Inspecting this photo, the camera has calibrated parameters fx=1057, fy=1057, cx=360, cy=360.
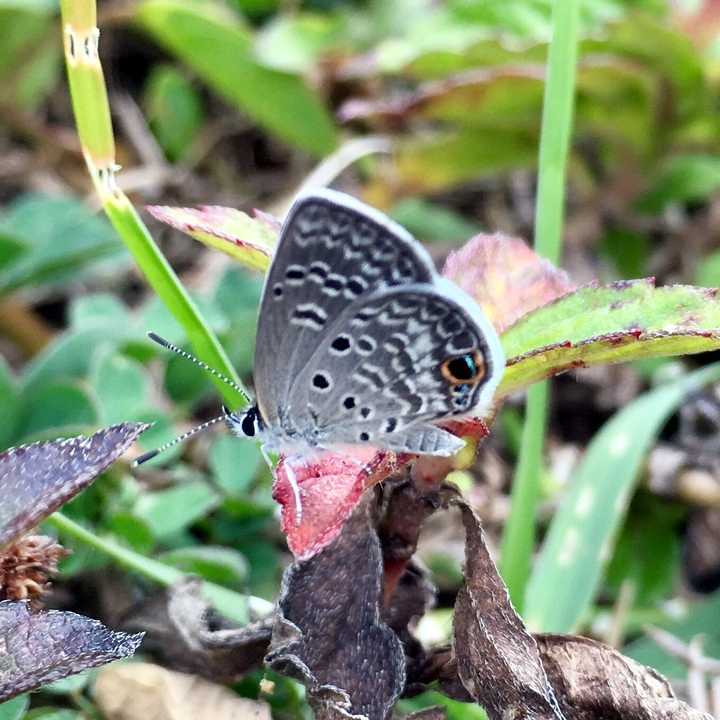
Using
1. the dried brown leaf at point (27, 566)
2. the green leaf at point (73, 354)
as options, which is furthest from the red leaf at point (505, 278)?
the green leaf at point (73, 354)

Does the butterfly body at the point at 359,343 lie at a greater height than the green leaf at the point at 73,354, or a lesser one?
greater

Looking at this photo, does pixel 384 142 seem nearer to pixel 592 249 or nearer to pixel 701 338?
pixel 592 249

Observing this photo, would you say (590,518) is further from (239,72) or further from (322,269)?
(239,72)

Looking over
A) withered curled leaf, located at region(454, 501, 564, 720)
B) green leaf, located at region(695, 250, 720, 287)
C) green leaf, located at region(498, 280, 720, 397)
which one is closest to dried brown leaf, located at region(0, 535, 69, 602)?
withered curled leaf, located at region(454, 501, 564, 720)

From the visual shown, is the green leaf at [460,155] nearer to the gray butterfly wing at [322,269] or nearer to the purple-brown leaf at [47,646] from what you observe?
the gray butterfly wing at [322,269]

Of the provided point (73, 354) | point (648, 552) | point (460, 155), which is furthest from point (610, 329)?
point (460, 155)

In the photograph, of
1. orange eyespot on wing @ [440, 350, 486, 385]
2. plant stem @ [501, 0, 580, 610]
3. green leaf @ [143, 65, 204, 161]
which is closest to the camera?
orange eyespot on wing @ [440, 350, 486, 385]

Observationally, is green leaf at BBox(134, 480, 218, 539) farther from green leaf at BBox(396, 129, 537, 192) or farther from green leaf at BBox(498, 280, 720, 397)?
green leaf at BBox(396, 129, 537, 192)
